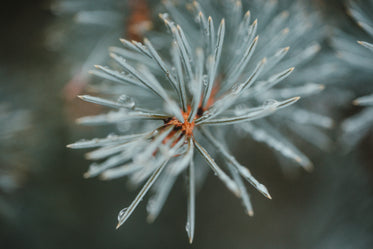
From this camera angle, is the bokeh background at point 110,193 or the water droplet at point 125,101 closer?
the water droplet at point 125,101

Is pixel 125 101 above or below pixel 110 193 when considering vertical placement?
above

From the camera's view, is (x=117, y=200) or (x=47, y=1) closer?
(x=47, y=1)

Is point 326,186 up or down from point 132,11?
down

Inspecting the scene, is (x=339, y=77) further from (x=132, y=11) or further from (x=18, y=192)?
(x=18, y=192)

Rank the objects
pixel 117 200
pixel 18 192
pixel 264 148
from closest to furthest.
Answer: pixel 18 192, pixel 264 148, pixel 117 200

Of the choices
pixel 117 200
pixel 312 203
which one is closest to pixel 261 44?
pixel 312 203

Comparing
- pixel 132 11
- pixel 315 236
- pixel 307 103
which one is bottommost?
pixel 315 236

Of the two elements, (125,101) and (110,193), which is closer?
(125,101)

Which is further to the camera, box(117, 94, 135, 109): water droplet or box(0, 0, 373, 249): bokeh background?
box(0, 0, 373, 249): bokeh background
